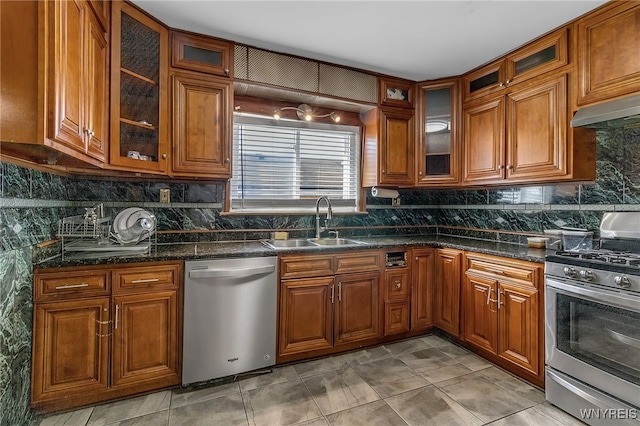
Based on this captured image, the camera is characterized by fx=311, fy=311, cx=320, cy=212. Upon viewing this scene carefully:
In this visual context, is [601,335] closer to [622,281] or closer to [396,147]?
[622,281]

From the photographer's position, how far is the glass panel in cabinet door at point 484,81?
2.66 metres

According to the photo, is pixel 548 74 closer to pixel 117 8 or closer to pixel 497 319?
pixel 497 319

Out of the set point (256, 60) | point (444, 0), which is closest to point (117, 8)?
point (256, 60)

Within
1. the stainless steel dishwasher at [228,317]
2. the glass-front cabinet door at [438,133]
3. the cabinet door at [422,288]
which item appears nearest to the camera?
the stainless steel dishwasher at [228,317]

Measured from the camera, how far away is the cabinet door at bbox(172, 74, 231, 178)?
2.26 meters

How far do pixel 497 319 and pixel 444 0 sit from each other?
2.22m

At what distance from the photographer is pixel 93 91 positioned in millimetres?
1709

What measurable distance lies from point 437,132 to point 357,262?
1541 millimetres

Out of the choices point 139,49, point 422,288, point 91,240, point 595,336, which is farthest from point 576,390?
point 139,49

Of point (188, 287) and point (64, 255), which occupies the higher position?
point (64, 255)

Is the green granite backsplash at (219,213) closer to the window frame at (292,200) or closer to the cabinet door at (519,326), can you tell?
the window frame at (292,200)

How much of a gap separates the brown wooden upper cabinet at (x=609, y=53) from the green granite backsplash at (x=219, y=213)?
1.30 ft

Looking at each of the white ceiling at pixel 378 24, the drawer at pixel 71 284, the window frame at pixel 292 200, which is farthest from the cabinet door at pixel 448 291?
the drawer at pixel 71 284

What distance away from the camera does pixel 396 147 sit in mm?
3055
